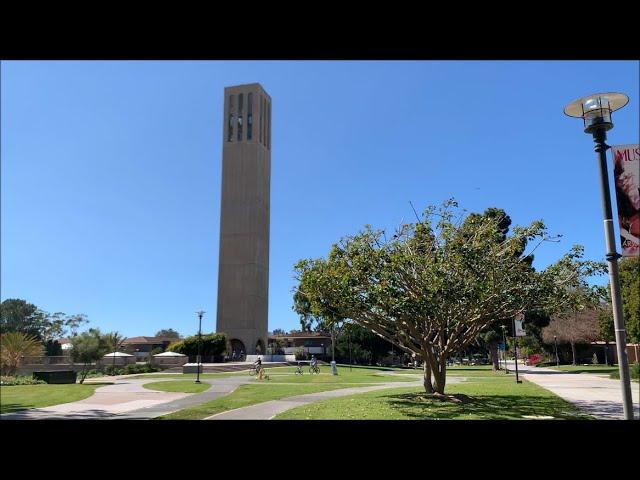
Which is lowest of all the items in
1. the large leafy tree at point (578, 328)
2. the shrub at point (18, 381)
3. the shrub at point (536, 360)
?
the shrub at point (536, 360)

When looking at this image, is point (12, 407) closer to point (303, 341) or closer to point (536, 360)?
point (536, 360)

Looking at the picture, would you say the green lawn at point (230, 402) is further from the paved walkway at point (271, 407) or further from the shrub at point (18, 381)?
the shrub at point (18, 381)

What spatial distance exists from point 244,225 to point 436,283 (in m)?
56.1

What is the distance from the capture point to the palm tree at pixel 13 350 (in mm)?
29359

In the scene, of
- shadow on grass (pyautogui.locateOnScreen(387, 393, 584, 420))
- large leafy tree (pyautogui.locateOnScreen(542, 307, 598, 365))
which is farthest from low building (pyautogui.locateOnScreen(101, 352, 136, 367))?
large leafy tree (pyautogui.locateOnScreen(542, 307, 598, 365))

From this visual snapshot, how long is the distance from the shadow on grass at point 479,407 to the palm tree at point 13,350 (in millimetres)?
23343

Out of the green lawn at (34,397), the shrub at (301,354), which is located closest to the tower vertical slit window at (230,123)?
the shrub at (301,354)

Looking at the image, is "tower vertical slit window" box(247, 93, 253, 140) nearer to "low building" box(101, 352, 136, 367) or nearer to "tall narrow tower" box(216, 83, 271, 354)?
"tall narrow tower" box(216, 83, 271, 354)

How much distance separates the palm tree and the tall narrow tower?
3777 cm

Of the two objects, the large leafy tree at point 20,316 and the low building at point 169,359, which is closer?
the low building at point 169,359

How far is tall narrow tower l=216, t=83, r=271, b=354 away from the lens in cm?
6819
